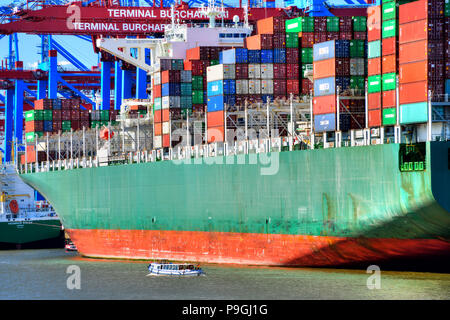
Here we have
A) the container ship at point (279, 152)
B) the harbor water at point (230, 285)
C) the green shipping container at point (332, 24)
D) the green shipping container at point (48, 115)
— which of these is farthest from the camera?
the green shipping container at point (48, 115)

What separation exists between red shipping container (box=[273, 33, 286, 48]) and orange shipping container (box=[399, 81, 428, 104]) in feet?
54.1

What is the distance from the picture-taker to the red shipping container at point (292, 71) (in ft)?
205

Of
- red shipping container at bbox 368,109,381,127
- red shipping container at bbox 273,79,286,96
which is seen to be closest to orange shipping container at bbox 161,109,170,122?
red shipping container at bbox 273,79,286,96

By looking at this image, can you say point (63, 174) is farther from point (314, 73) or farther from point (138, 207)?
point (314, 73)

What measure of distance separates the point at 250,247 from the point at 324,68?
11168 millimetres

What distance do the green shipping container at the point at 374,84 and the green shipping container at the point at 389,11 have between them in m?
2.94

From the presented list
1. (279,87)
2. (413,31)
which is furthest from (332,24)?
(413,31)

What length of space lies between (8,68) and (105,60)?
78.9 ft

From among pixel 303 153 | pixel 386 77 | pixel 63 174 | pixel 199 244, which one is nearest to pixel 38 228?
pixel 63 174

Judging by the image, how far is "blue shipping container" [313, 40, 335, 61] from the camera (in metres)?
53.1

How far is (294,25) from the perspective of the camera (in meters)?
62.6

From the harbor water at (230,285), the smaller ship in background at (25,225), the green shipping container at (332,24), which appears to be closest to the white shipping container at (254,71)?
the green shipping container at (332,24)

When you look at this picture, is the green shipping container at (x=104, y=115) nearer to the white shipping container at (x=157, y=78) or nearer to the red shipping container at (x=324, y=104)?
the white shipping container at (x=157, y=78)

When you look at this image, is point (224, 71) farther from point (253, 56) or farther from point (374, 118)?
point (374, 118)
